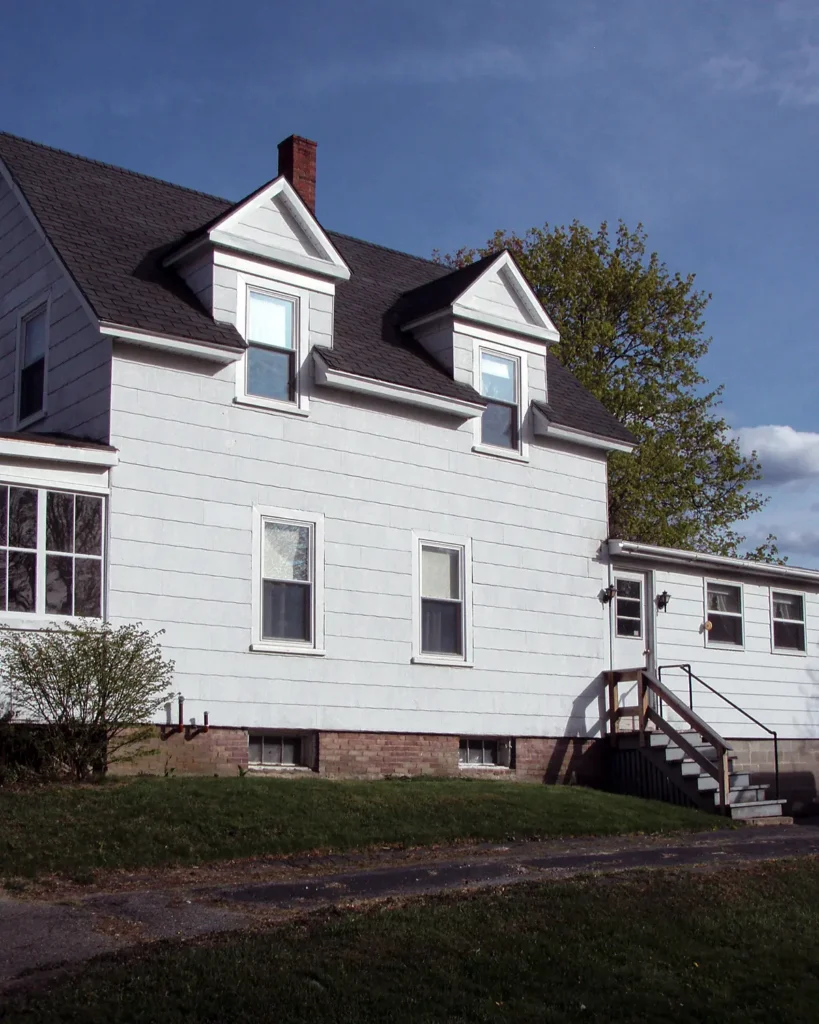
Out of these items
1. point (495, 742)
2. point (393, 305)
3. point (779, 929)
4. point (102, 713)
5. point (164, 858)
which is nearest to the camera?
point (779, 929)

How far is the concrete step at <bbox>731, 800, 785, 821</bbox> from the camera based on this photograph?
18.2 m

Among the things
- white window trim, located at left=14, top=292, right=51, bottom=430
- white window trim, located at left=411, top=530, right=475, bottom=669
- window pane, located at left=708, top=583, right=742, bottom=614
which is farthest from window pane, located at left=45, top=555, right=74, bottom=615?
window pane, located at left=708, top=583, right=742, bottom=614

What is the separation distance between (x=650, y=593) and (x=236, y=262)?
896 centimetres

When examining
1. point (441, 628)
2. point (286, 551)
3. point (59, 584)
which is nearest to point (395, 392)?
point (286, 551)

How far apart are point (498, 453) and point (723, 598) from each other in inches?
221

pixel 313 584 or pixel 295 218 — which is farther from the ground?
pixel 295 218

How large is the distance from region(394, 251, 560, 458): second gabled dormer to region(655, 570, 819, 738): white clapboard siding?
3825mm

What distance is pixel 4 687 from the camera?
14812mm

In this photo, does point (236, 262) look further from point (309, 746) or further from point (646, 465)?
point (646, 465)

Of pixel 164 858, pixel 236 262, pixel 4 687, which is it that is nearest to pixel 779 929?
pixel 164 858

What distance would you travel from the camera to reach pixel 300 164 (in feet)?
71.8

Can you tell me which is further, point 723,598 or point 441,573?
point 723,598

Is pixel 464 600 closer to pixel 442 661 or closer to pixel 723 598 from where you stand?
pixel 442 661

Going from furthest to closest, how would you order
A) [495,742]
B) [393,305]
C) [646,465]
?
[646,465], [393,305], [495,742]
